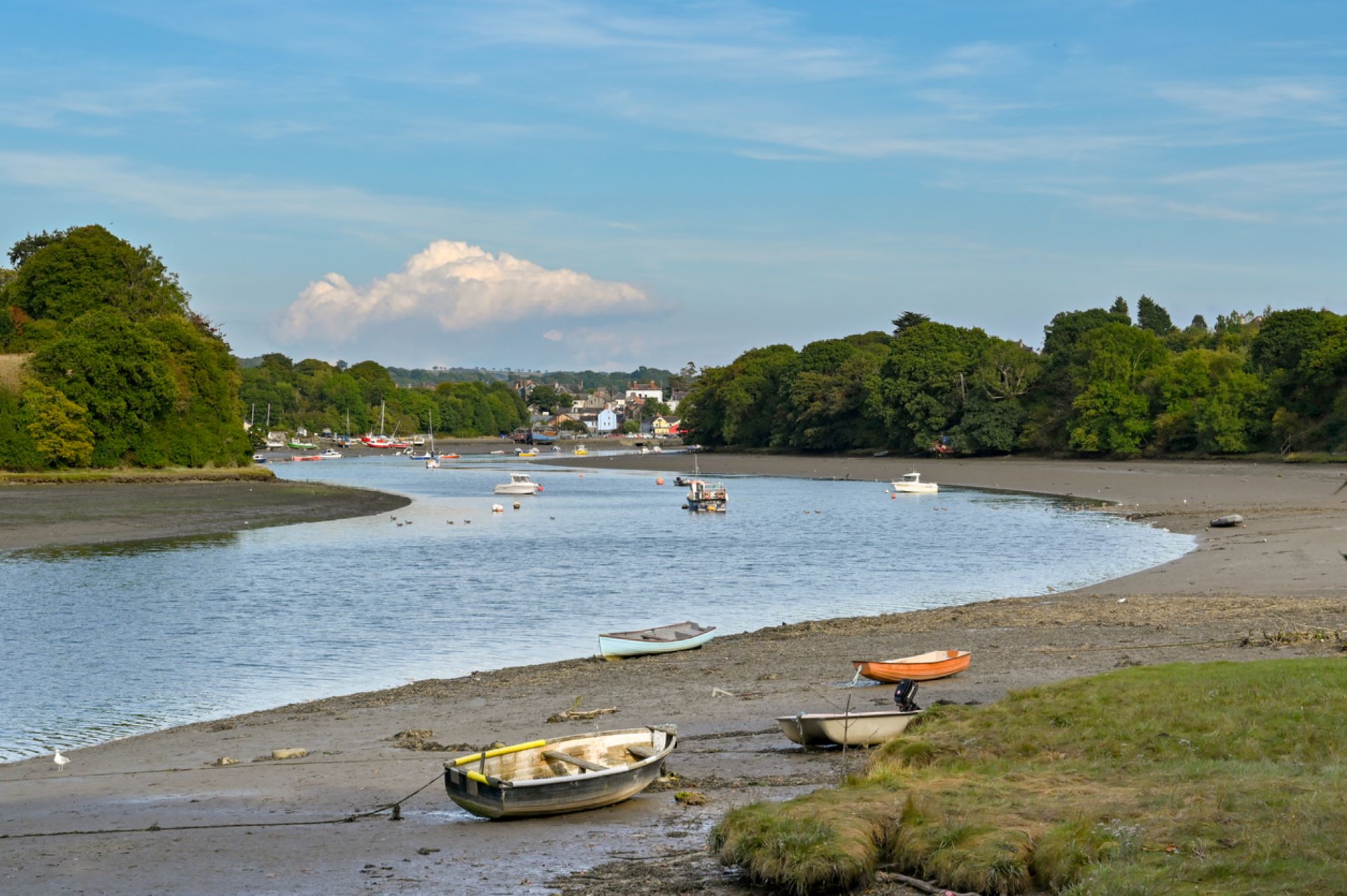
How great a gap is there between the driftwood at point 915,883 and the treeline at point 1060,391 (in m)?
77.8

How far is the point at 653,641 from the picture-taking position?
2331 centimetres

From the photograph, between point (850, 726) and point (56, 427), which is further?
point (56, 427)

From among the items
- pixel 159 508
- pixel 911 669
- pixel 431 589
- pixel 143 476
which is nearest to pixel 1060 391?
pixel 143 476

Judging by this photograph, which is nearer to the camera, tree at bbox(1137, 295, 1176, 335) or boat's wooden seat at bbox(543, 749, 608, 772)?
boat's wooden seat at bbox(543, 749, 608, 772)

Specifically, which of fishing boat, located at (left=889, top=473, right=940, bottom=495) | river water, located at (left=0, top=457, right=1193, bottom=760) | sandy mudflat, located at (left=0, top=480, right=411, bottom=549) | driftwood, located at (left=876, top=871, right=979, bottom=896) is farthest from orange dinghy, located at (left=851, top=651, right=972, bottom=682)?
fishing boat, located at (left=889, top=473, right=940, bottom=495)

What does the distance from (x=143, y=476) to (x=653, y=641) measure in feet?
231

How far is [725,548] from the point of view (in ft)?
159

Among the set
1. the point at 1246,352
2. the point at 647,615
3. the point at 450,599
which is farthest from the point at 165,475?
the point at 1246,352

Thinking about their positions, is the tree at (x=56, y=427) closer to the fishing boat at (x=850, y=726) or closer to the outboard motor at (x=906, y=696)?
the fishing boat at (x=850, y=726)

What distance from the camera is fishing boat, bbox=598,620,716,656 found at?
75.9 feet

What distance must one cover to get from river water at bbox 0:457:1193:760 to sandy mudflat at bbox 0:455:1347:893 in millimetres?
2454

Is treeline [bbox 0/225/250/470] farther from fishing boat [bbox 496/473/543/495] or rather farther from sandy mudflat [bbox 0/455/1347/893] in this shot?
sandy mudflat [bbox 0/455/1347/893]

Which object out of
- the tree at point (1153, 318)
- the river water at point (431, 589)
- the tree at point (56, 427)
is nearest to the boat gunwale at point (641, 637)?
the river water at point (431, 589)

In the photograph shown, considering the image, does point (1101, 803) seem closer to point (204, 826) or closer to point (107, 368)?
point (204, 826)
